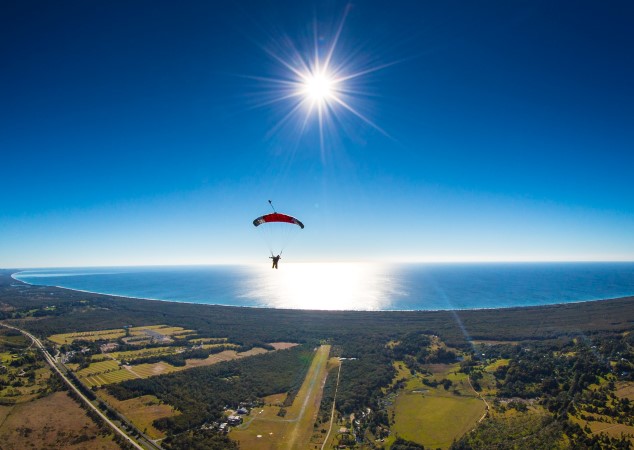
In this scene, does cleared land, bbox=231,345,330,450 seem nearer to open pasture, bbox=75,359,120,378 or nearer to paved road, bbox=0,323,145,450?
paved road, bbox=0,323,145,450

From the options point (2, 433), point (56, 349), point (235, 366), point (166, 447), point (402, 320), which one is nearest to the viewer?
point (166, 447)

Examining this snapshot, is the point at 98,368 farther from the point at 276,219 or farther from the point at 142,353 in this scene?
the point at 276,219

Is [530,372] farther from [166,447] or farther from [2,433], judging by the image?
[2,433]

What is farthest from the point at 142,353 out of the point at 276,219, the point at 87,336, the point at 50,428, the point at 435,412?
the point at 276,219

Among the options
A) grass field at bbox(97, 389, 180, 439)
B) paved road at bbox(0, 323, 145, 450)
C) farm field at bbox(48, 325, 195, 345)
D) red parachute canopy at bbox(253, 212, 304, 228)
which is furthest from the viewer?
farm field at bbox(48, 325, 195, 345)

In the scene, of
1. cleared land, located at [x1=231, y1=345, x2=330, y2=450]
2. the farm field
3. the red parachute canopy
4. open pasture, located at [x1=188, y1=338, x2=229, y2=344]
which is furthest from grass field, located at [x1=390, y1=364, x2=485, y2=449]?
the farm field

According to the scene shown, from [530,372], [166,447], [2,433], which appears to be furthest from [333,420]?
[2,433]
